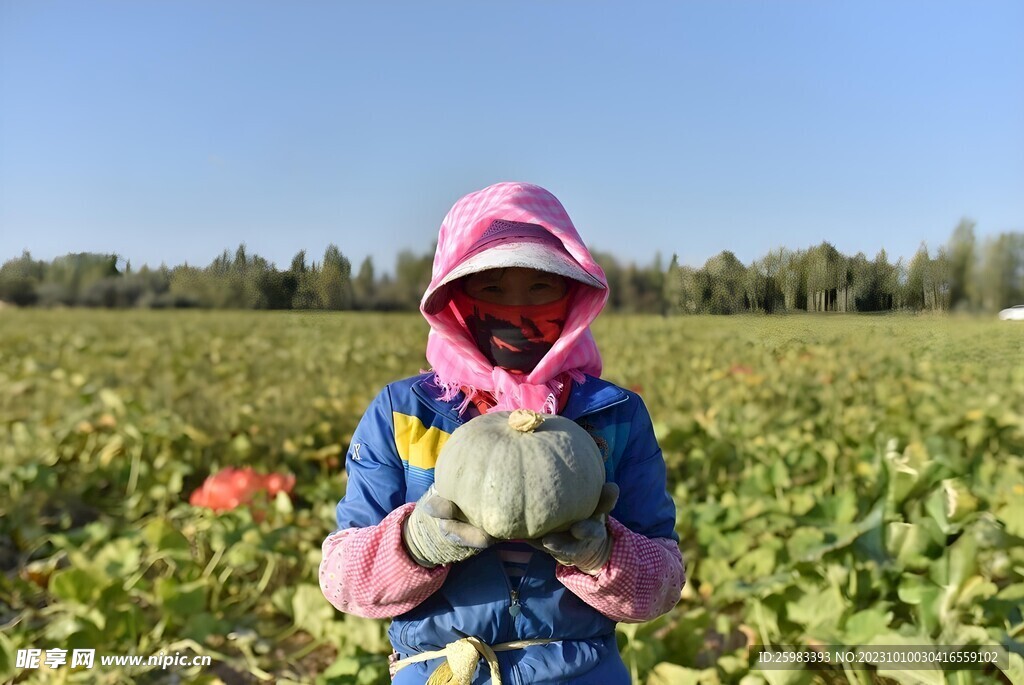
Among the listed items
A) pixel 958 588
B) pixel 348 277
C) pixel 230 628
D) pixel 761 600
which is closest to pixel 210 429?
pixel 348 277

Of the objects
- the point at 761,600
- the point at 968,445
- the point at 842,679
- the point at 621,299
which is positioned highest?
the point at 621,299

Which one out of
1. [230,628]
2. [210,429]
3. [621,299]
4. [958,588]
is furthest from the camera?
[621,299]

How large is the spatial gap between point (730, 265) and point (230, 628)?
2959mm

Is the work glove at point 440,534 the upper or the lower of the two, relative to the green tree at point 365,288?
lower

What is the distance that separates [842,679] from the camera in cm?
251

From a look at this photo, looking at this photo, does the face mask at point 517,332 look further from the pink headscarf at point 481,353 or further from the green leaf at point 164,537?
the green leaf at point 164,537

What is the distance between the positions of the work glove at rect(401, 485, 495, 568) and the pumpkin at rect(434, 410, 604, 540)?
0.02 meters

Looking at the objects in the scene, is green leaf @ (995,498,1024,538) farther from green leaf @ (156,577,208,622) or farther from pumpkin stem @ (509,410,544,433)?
green leaf @ (156,577,208,622)

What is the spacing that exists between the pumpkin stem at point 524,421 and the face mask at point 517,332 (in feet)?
0.92

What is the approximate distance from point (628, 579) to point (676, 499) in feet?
8.86

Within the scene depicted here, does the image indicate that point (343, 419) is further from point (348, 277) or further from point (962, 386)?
point (962, 386)

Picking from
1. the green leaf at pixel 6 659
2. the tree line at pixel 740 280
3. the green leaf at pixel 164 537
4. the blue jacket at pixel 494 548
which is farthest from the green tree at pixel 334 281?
the blue jacket at pixel 494 548

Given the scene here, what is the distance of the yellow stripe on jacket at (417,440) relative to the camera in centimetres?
138

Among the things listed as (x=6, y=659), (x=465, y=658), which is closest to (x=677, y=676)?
(x=465, y=658)
